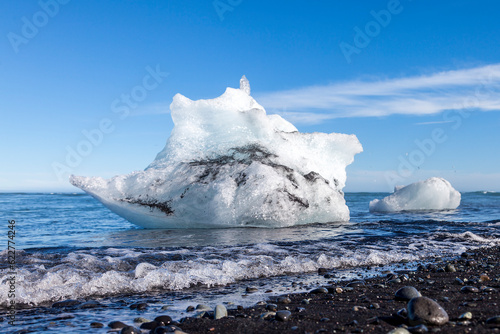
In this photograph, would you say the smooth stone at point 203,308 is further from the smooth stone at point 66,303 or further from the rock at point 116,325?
the smooth stone at point 66,303

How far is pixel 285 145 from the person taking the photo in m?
12.6

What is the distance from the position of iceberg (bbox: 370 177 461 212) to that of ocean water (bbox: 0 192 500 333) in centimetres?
1034

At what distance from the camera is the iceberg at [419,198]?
822 inches

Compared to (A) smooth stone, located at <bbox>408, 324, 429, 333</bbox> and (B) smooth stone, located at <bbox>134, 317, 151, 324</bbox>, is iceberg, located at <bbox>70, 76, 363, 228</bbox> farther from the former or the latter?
(A) smooth stone, located at <bbox>408, 324, 429, 333</bbox>

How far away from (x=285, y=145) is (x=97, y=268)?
7999 mm

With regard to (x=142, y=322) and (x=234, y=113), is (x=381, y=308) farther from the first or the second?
(x=234, y=113)

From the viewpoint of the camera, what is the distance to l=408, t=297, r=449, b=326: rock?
2.96 meters

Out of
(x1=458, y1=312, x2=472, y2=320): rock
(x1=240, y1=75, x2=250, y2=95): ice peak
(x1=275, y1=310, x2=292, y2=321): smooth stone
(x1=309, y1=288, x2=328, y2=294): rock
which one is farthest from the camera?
(x1=240, y1=75, x2=250, y2=95): ice peak

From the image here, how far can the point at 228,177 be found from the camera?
11195 millimetres

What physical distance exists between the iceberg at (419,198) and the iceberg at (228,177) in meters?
8.42

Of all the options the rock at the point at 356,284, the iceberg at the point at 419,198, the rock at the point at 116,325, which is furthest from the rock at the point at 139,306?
the iceberg at the point at 419,198

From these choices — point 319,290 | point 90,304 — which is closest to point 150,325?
point 90,304

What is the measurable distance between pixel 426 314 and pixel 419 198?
19.9 m

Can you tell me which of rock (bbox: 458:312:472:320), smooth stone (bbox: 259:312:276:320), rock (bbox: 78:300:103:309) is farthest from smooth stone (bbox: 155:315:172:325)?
rock (bbox: 458:312:472:320)
